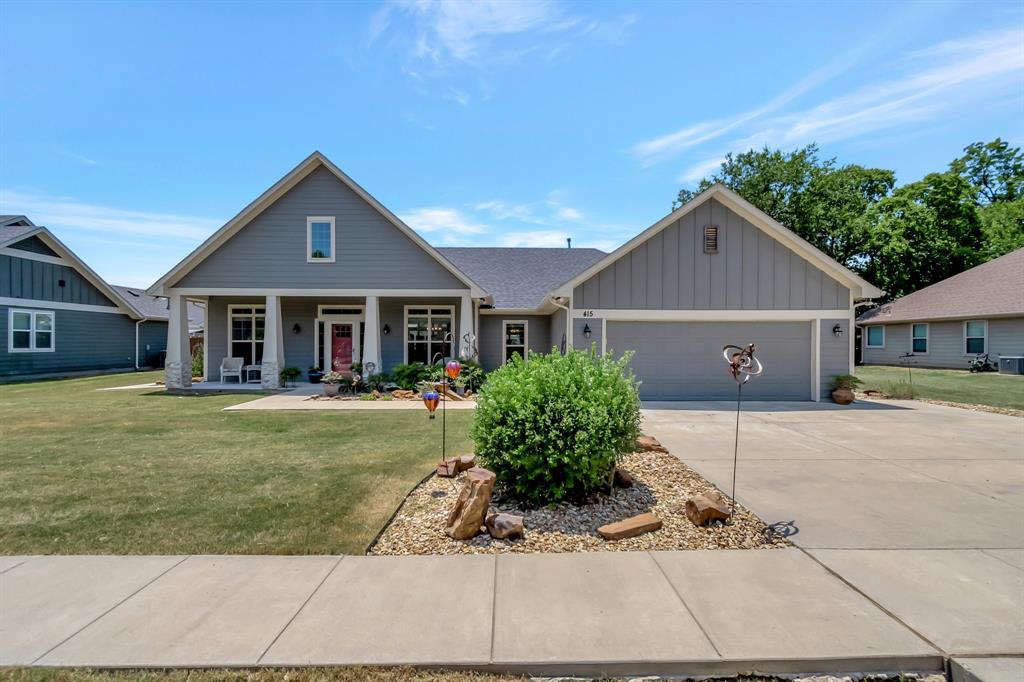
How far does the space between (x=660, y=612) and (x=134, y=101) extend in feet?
53.6

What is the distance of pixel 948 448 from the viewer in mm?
7703

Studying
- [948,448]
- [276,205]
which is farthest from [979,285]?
[276,205]

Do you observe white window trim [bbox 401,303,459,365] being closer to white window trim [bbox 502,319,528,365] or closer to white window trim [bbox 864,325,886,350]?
white window trim [bbox 502,319,528,365]

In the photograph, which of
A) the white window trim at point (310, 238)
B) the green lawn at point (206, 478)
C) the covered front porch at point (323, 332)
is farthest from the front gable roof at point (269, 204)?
the green lawn at point (206, 478)

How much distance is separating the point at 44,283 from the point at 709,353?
25223mm

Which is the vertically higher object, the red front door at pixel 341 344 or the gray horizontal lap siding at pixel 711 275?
the gray horizontal lap siding at pixel 711 275

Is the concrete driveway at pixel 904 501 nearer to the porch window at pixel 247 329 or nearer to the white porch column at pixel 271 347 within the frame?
the white porch column at pixel 271 347

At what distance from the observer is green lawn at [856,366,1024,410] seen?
1342 centimetres

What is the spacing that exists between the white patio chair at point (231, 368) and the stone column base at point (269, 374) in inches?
78.2

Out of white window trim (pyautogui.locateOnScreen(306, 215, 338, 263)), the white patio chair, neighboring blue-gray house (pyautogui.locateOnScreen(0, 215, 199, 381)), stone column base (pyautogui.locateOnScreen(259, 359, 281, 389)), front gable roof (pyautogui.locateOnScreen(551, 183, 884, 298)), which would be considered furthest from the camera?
neighboring blue-gray house (pyautogui.locateOnScreen(0, 215, 199, 381))

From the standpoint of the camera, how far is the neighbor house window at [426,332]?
1738 cm

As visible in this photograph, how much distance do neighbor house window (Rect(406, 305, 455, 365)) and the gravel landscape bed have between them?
39.2 ft

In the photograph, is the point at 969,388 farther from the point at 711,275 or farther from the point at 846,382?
the point at 711,275

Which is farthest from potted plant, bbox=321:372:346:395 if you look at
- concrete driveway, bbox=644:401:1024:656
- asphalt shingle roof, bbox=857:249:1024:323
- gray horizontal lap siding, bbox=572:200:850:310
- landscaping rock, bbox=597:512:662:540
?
asphalt shingle roof, bbox=857:249:1024:323
